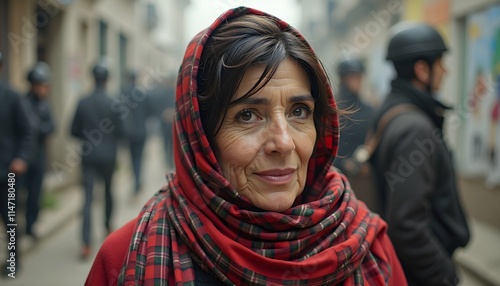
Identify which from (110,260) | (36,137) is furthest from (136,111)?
(110,260)

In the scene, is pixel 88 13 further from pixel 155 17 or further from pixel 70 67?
pixel 155 17

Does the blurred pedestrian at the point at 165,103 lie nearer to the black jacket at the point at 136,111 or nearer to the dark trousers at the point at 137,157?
the black jacket at the point at 136,111


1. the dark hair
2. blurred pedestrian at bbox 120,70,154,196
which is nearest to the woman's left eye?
the dark hair

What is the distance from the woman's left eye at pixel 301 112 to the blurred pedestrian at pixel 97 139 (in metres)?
4.88

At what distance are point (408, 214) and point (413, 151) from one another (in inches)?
11.9

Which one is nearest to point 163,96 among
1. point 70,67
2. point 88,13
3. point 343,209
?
point 70,67

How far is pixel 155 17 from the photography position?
78.2 feet

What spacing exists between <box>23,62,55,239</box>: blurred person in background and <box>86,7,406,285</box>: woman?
16.8 feet

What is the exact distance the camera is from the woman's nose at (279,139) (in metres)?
1.50

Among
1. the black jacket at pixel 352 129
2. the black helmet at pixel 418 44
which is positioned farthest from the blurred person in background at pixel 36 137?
the black helmet at pixel 418 44

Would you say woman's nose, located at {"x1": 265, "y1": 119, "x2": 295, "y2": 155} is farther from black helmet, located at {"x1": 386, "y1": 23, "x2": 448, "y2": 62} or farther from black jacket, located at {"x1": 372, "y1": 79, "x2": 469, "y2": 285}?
black helmet, located at {"x1": 386, "y1": 23, "x2": 448, "y2": 62}

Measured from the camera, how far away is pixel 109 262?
1.57 m

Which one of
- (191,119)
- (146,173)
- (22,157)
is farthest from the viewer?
(146,173)

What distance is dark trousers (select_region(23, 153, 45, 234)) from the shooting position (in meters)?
6.28
